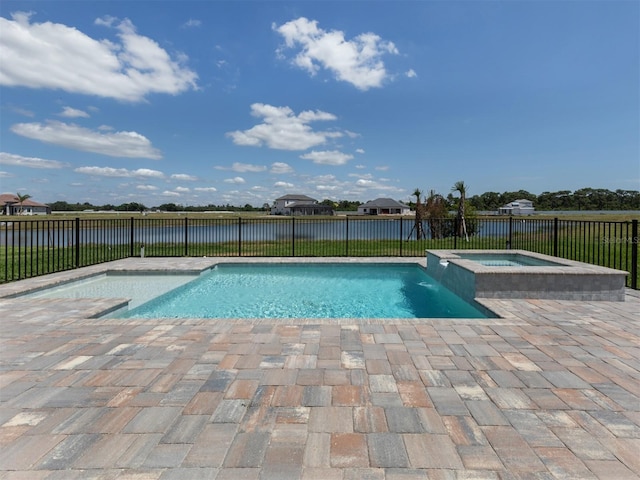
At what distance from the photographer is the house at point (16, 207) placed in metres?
54.3

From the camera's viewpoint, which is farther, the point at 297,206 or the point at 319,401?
the point at 297,206

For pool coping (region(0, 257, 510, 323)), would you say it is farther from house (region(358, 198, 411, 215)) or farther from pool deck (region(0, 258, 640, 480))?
house (region(358, 198, 411, 215))

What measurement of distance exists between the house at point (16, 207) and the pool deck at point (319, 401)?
215ft

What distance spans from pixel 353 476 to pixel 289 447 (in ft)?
1.26

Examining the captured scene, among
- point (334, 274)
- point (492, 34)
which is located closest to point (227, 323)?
point (334, 274)

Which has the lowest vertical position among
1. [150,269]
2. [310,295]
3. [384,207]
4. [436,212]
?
[310,295]

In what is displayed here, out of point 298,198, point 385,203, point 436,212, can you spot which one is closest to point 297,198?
point 298,198

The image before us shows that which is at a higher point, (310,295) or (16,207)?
(16,207)

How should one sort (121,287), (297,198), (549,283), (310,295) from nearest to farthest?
(549,283)
(310,295)
(121,287)
(297,198)

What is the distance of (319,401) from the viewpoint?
2164 mm

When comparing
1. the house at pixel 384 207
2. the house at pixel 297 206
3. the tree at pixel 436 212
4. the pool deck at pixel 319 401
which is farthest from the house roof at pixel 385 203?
the pool deck at pixel 319 401

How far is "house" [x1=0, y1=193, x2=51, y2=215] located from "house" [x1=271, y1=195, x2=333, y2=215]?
142ft

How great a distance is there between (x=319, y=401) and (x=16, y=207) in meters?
74.7

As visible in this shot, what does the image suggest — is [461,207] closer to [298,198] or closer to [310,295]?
[310,295]
